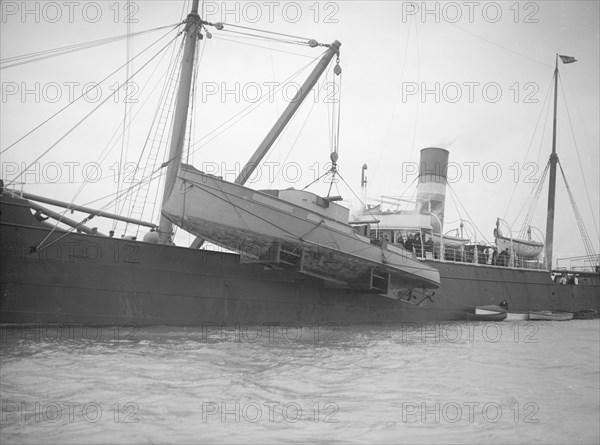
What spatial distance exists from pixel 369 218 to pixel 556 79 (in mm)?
16932

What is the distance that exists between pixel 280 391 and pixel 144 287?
7.55 meters

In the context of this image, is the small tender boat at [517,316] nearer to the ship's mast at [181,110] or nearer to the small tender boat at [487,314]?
the small tender boat at [487,314]

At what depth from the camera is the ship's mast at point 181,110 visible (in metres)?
14.3

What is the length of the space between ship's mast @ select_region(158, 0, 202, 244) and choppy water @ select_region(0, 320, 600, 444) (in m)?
3.69

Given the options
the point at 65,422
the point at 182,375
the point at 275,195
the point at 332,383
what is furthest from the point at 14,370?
the point at 275,195

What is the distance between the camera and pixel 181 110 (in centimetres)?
1492

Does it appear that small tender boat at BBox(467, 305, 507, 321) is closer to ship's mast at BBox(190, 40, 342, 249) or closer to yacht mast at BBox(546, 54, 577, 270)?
yacht mast at BBox(546, 54, 577, 270)

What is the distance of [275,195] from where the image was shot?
14695mm

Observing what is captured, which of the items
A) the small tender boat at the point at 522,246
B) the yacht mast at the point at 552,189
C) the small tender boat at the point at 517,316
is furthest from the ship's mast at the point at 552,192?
the small tender boat at the point at 517,316

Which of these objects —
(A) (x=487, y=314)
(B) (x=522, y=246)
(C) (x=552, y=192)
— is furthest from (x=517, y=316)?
(C) (x=552, y=192)

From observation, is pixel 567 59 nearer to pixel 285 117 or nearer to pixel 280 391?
pixel 285 117

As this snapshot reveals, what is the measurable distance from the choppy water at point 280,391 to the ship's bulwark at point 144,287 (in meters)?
0.83

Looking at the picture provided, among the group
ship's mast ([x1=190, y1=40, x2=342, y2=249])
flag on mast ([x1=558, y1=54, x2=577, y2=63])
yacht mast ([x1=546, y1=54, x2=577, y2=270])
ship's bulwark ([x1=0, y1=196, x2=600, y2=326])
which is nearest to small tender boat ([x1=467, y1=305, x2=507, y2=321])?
ship's bulwark ([x1=0, y1=196, x2=600, y2=326])

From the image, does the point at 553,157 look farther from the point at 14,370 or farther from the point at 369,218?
the point at 14,370
